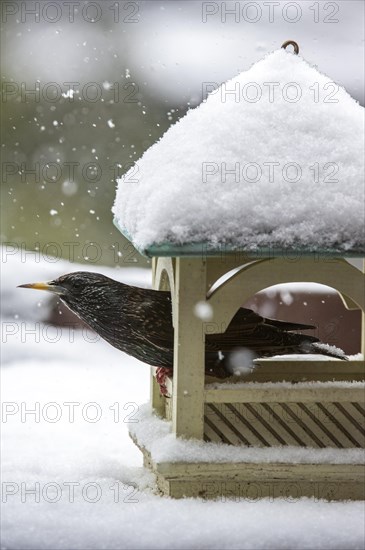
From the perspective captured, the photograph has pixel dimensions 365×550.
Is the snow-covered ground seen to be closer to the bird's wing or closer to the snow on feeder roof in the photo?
the bird's wing

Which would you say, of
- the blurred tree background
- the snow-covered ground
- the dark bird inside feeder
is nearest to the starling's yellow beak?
the dark bird inside feeder

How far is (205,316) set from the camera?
264 cm

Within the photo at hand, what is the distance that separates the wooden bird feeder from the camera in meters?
2.64

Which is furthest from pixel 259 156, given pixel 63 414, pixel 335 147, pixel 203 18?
pixel 203 18

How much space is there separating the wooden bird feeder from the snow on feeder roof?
0.09m

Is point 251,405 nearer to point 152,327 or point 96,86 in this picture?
point 152,327

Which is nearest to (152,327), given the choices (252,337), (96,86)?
(252,337)

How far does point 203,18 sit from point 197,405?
7.41 metres

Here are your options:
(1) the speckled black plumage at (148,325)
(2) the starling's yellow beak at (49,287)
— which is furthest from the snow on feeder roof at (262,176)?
(2) the starling's yellow beak at (49,287)

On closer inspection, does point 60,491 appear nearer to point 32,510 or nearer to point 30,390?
point 32,510

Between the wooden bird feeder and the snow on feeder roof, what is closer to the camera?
the snow on feeder roof

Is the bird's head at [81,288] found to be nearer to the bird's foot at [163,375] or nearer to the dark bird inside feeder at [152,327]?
the dark bird inside feeder at [152,327]

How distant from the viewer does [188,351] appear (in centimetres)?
268

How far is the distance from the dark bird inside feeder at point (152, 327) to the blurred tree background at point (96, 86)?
592 centimetres
